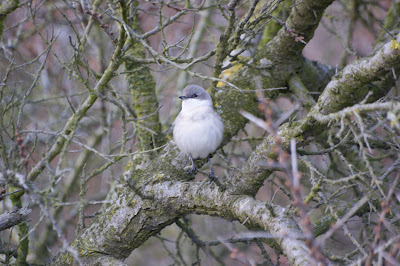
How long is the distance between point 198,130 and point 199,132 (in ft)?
0.09

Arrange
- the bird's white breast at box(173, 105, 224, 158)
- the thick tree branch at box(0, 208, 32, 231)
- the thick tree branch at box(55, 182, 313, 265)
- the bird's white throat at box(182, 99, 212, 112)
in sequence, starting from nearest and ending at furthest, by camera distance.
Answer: the thick tree branch at box(0, 208, 32, 231)
the thick tree branch at box(55, 182, 313, 265)
the bird's white breast at box(173, 105, 224, 158)
the bird's white throat at box(182, 99, 212, 112)

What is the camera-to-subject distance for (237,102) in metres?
4.96

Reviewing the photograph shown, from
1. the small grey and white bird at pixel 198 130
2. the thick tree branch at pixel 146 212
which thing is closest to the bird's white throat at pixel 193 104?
the small grey and white bird at pixel 198 130

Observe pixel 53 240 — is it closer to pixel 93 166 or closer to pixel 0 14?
pixel 93 166

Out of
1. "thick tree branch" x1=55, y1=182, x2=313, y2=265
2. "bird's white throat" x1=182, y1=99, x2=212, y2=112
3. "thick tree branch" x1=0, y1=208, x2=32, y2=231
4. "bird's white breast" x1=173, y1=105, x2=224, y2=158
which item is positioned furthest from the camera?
"bird's white throat" x1=182, y1=99, x2=212, y2=112

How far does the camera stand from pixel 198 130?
171 inches

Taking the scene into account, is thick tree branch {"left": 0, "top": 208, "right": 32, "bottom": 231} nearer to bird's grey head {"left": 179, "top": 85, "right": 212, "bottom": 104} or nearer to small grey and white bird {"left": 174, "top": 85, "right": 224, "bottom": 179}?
small grey and white bird {"left": 174, "top": 85, "right": 224, "bottom": 179}

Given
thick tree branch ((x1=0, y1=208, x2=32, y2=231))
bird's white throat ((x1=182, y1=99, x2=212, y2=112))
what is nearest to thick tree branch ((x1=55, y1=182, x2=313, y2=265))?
thick tree branch ((x1=0, y1=208, x2=32, y2=231))

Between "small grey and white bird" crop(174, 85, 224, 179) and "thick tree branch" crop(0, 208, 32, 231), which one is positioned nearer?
"thick tree branch" crop(0, 208, 32, 231)

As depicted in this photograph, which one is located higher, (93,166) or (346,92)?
(346,92)

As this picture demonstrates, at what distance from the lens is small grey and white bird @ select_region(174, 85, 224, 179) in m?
4.30

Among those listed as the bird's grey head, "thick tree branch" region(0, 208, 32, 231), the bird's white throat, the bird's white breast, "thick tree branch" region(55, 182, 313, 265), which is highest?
the bird's grey head

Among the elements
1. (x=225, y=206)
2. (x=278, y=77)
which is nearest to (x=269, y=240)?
(x=225, y=206)

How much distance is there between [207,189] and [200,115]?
1036 millimetres
